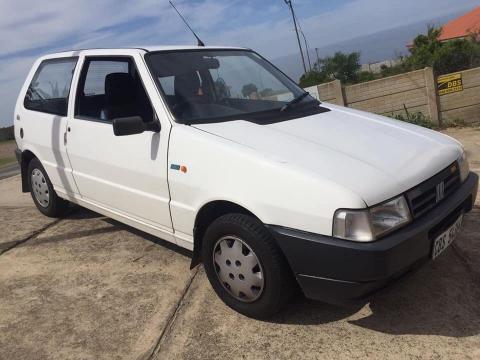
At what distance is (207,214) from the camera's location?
125 inches

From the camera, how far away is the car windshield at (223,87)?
3420 mm

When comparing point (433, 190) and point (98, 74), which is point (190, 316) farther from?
point (98, 74)

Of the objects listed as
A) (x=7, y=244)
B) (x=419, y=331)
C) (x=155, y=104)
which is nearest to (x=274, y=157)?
(x=155, y=104)

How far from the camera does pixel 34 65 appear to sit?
17.3 feet

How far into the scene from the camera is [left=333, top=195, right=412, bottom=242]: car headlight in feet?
8.09

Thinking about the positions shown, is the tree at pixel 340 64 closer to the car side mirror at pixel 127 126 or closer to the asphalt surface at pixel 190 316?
the asphalt surface at pixel 190 316

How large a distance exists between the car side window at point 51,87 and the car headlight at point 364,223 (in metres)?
2.94

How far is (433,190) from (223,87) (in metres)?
1.80

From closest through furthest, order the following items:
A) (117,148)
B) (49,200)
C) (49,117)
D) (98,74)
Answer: (117,148), (98,74), (49,117), (49,200)

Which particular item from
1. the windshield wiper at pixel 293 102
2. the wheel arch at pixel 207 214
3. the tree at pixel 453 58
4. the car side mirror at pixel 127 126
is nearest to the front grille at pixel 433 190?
the wheel arch at pixel 207 214

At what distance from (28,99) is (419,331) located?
14.5 ft

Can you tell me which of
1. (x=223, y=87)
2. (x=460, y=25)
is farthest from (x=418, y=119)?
(x=460, y=25)

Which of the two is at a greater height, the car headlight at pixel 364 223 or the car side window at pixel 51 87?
the car side window at pixel 51 87

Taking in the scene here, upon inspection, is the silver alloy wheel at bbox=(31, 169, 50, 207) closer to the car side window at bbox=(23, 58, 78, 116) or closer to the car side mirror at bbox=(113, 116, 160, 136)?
the car side window at bbox=(23, 58, 78, 116)
